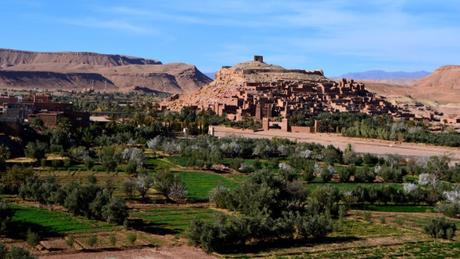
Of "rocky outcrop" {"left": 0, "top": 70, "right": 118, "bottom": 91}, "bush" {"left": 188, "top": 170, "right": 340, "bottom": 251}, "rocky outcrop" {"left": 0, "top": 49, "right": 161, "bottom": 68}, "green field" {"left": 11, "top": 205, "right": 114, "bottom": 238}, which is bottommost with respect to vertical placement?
"green field" {"left": 11, "top": 205, "right": 114, "bottom": 238}

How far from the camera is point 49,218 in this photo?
23375mm

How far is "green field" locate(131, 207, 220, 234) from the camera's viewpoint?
912 inches

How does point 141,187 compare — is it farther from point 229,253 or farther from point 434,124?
point 434,124

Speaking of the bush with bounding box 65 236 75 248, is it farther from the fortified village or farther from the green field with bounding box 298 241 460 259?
the fortified village

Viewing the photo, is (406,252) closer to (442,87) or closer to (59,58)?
(442,87)

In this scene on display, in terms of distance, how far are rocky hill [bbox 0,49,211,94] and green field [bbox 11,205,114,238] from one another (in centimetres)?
10087

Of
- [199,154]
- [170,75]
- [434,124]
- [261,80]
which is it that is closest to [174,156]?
[199,154]

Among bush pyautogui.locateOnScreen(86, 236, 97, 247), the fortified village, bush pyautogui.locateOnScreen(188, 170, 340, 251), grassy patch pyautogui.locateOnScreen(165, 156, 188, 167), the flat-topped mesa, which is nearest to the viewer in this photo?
bush pyautogui.locateOnScreen(86, 236, 97, 247)

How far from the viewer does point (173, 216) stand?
2486cm

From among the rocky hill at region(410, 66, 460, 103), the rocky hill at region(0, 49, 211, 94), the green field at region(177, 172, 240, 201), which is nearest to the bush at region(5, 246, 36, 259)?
the green field at region(177, 172, 240, 201)

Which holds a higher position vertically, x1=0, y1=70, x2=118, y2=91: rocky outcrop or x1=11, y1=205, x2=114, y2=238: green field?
Result: x1=0, y1=70, x2=118, y2=91: rocky outcrop

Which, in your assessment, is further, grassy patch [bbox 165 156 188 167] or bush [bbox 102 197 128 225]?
grassy patch [bbox 165 156 188 167]

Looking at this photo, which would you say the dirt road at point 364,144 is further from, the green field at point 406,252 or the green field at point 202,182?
the green field at point 406,252

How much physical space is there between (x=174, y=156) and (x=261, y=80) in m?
42.2
